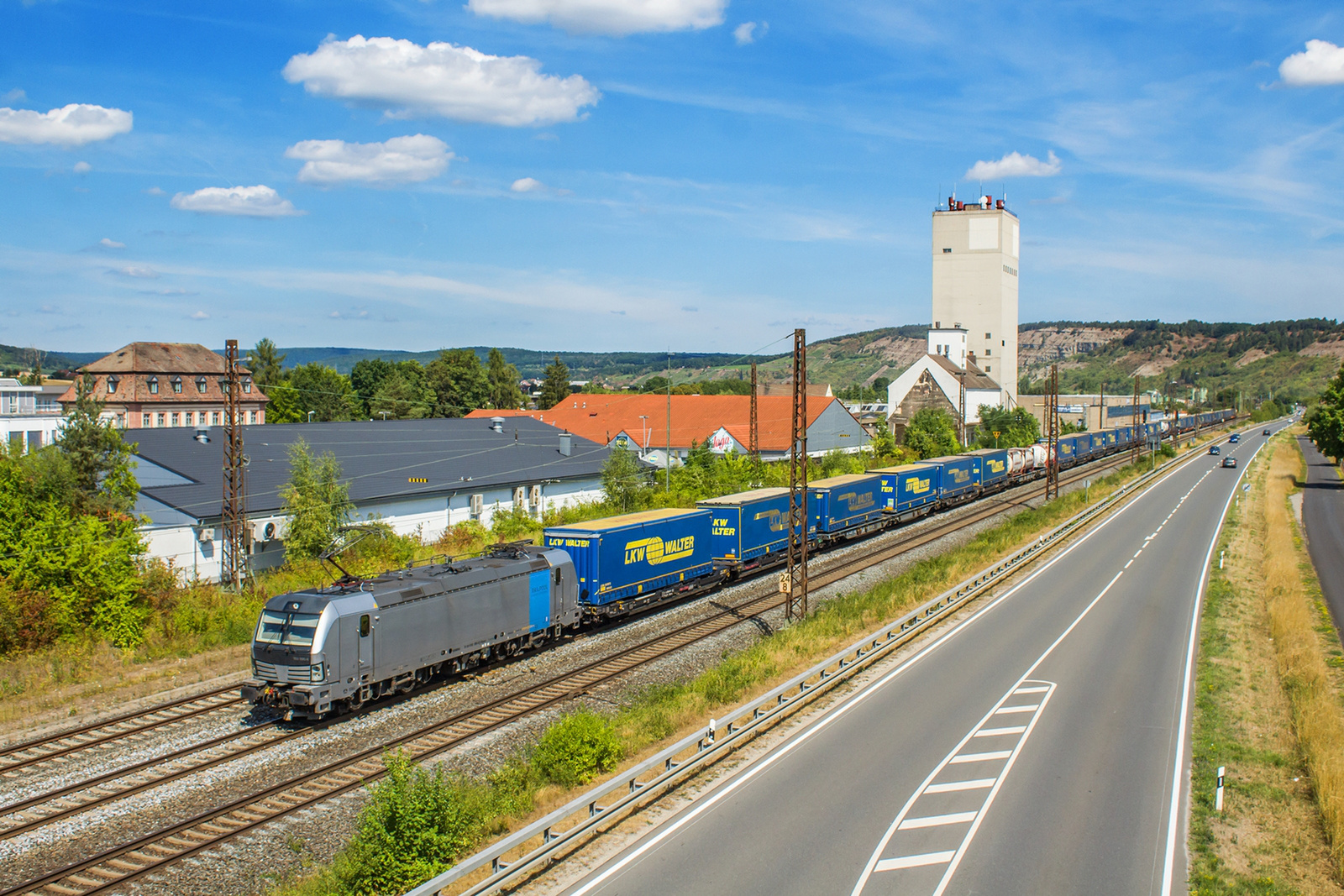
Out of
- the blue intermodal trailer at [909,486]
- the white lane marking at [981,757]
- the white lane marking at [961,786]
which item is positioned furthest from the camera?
the blue intermodal trailer at [909,486]

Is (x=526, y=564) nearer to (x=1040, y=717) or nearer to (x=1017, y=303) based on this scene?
(x=1040, y=717)

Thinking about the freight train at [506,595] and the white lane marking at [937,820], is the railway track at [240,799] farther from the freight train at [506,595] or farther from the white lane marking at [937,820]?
the white lane marking at [937,820]

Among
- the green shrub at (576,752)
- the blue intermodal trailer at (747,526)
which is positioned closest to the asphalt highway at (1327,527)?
the blue intermodal trailer at (747,526)

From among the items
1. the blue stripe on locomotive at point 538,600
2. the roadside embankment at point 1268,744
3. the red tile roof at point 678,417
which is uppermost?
the red tile roof at point 678,417

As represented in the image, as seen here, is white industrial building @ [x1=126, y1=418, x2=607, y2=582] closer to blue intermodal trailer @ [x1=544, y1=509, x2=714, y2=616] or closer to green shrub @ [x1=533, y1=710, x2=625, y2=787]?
blue intermodal trailer @ [x1=544, y1=509, x2=714, y2=616]

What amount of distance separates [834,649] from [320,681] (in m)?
13.0

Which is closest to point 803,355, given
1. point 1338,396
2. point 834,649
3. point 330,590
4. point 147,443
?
point 834,649

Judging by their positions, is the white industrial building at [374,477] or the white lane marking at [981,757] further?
the white industrial building at [374,477]

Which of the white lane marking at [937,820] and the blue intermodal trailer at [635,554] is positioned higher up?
the blue intermodal trailer at [635,554]

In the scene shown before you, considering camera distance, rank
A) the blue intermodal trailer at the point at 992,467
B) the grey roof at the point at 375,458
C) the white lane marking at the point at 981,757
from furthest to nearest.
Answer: the blue intermodal trailer at the point at 992,467 → the grey roof at the point at 375,458 → the white lane marking at the point at 981,757

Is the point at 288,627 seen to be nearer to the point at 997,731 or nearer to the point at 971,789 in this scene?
the point at 971,789

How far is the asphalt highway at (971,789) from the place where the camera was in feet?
40.6

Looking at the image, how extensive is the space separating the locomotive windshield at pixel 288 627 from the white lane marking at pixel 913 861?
41.7 ft

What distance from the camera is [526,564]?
82.6 ft
